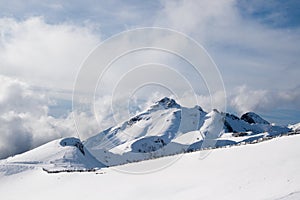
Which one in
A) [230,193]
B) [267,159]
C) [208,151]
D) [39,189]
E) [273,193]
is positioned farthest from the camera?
[39,189]

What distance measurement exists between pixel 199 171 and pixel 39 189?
1051 inches

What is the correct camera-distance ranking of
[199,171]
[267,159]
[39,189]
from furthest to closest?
1. [39,189]
2. [199,171]
3. [267,159]

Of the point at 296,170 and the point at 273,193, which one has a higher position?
the point at 296,170

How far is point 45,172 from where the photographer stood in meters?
59.8

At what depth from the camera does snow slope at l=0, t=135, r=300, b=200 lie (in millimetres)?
25859

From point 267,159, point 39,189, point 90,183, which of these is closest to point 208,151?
point 267,159

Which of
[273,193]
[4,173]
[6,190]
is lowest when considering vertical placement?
[273,193]

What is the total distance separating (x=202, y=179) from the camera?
109 feet

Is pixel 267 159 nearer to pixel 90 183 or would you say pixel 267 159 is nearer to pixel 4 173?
pixel 90 183

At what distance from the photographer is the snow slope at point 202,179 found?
25.9m

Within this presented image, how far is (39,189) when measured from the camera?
50.2 meters

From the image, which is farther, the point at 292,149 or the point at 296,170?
the point at 292,149

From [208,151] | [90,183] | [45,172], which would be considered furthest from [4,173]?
[208,151]

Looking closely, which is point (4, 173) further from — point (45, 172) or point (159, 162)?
point (159, 162)
